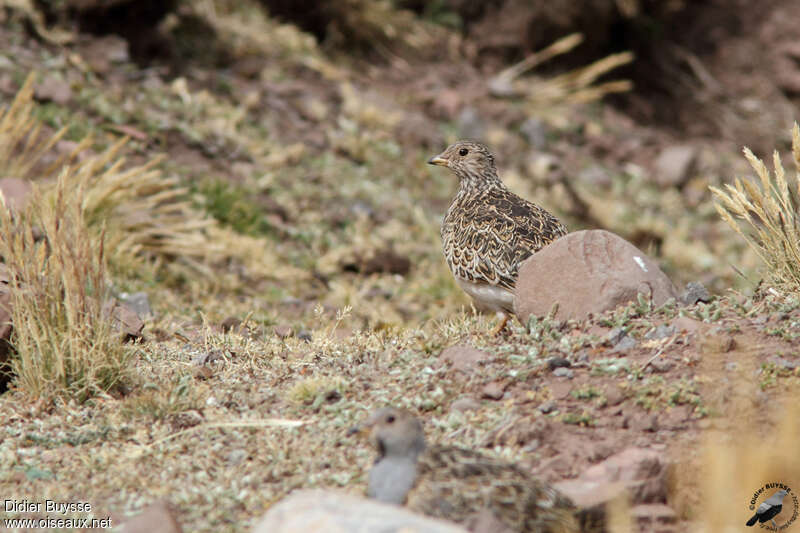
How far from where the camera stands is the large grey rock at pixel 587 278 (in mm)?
5152

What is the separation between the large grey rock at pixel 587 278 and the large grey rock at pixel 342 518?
221 centimetres

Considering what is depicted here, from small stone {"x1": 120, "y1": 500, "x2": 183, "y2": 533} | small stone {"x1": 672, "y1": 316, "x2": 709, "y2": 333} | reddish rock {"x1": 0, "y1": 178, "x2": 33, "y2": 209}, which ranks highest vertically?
small stone {"x1": 672, "y1": 316, "x2": 709, "y2": 333}

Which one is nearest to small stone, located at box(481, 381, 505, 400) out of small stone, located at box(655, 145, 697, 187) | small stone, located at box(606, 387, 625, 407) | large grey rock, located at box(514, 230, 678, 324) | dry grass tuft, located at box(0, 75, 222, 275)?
small stone, located at box(606, 387, 625, 407)

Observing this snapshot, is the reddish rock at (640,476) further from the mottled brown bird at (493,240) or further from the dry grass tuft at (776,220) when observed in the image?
the dry grass tuft at (776,220)

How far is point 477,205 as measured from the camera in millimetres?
6297

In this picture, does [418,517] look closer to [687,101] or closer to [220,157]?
[220,157]

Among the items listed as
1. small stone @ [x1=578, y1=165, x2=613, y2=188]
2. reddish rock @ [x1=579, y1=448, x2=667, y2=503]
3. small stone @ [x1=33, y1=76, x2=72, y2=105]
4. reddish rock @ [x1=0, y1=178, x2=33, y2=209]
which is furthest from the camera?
small stone @ [x1=578, y1=165, x2=613, y2=188]

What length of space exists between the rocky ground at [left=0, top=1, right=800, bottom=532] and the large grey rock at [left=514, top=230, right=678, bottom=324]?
0.12 m

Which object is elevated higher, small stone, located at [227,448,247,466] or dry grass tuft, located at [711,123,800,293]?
dry grass tuft, located at [711,123,800,293]

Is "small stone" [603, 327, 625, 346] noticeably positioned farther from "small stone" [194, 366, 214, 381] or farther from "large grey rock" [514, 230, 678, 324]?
"small stone" [194, 366, 214, 381]

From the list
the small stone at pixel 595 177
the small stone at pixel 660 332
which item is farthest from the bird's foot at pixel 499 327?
the small stone at pixel 595 177

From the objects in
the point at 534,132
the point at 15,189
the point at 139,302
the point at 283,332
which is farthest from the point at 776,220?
the point at 534,132

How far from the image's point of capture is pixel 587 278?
518 centimetres

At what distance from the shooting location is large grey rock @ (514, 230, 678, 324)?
5152 mm
